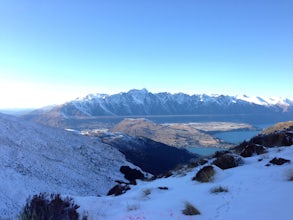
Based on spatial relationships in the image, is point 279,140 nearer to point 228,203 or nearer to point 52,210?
point 228,203

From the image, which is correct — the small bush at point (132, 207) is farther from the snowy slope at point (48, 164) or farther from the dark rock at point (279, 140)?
the dark rock at point (279, 140)

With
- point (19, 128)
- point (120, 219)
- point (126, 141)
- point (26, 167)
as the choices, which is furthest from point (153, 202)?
point (126, 141)

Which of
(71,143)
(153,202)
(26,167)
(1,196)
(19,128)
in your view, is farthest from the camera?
(71,143)

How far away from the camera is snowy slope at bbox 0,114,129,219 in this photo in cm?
2785

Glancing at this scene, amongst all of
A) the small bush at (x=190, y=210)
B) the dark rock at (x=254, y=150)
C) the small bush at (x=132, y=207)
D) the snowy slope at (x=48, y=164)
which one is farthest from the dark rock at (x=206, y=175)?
the snowy slope at (x=48, y=164)

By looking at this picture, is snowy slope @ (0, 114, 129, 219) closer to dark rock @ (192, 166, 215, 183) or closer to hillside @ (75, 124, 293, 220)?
hillside @ (75, 124, 293, 220)

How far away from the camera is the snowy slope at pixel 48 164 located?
1097 inches

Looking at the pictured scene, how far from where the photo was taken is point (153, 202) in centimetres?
995

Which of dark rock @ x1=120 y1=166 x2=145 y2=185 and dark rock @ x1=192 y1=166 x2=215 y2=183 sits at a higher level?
dark rock @ x1=192 y1=166 x2=215 y2=183

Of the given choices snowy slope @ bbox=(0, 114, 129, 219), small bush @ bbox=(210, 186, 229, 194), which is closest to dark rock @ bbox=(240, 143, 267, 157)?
small bush @ bbox=(210, 186, 229, 194)

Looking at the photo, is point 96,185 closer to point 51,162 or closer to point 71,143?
point 51,162

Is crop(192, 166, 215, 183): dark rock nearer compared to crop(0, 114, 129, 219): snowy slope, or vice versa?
crop(192, 166, 215, 183): dark rock

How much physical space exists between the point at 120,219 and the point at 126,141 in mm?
162408

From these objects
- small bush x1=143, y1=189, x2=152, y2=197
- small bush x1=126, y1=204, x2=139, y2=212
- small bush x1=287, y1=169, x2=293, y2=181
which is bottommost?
small bush x1=143, y1=189, x2=152, y2=197
